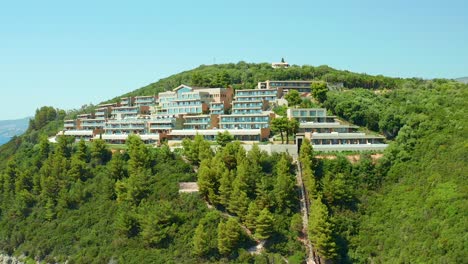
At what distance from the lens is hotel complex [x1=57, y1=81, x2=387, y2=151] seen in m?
60.0

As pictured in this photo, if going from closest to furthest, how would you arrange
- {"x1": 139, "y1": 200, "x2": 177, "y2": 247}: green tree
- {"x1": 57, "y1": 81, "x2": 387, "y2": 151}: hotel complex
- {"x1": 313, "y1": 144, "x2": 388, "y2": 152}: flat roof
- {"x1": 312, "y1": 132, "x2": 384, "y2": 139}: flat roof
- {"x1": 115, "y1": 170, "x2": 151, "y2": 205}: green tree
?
1. {"x1": 139, "y1": 200, "x2": 177, "y2": 247}: green tree
2. {"x1": 115, "y1": 170, "x2": 151, "y2": 205}: green tree
3. {"x1": 313, "y1": 144, "x2": 388, "y2": 152}: flat roof
4. {"x1": 312, "y1": 132, "x2": 384, "y2": 139}: flat roof
5. {"x1": 57, "y1": 81, "x2": 387, "y2": 151}: hotel complex

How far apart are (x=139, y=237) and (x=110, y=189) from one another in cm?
927

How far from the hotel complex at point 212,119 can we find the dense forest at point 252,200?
4.44 meters

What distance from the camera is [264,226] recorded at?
44719 millimetres

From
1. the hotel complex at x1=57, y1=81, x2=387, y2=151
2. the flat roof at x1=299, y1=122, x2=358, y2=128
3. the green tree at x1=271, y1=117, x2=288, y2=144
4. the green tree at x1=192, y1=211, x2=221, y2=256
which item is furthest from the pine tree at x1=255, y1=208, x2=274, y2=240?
the flat roof at x1=299, y1=122, x2=358, y2=128

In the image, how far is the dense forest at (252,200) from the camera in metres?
44.2

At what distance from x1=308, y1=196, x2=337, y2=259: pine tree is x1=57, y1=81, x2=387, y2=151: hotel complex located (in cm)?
1454

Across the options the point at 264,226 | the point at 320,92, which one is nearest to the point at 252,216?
the point at 264,226

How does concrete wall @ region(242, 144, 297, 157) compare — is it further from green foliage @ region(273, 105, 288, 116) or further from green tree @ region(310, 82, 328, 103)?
green tree @ region(310, 82, 328, 103)

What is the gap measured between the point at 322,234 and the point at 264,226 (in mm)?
5555

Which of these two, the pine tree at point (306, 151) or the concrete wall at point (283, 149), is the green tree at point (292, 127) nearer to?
the concrete wall at point (283, 149)

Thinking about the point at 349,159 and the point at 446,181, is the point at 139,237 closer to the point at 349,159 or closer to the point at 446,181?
the point at 349,159

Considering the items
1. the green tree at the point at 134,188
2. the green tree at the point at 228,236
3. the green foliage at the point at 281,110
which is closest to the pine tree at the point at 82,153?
the green tree at the point at 134,188

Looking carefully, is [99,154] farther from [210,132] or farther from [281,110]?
[281,110]
